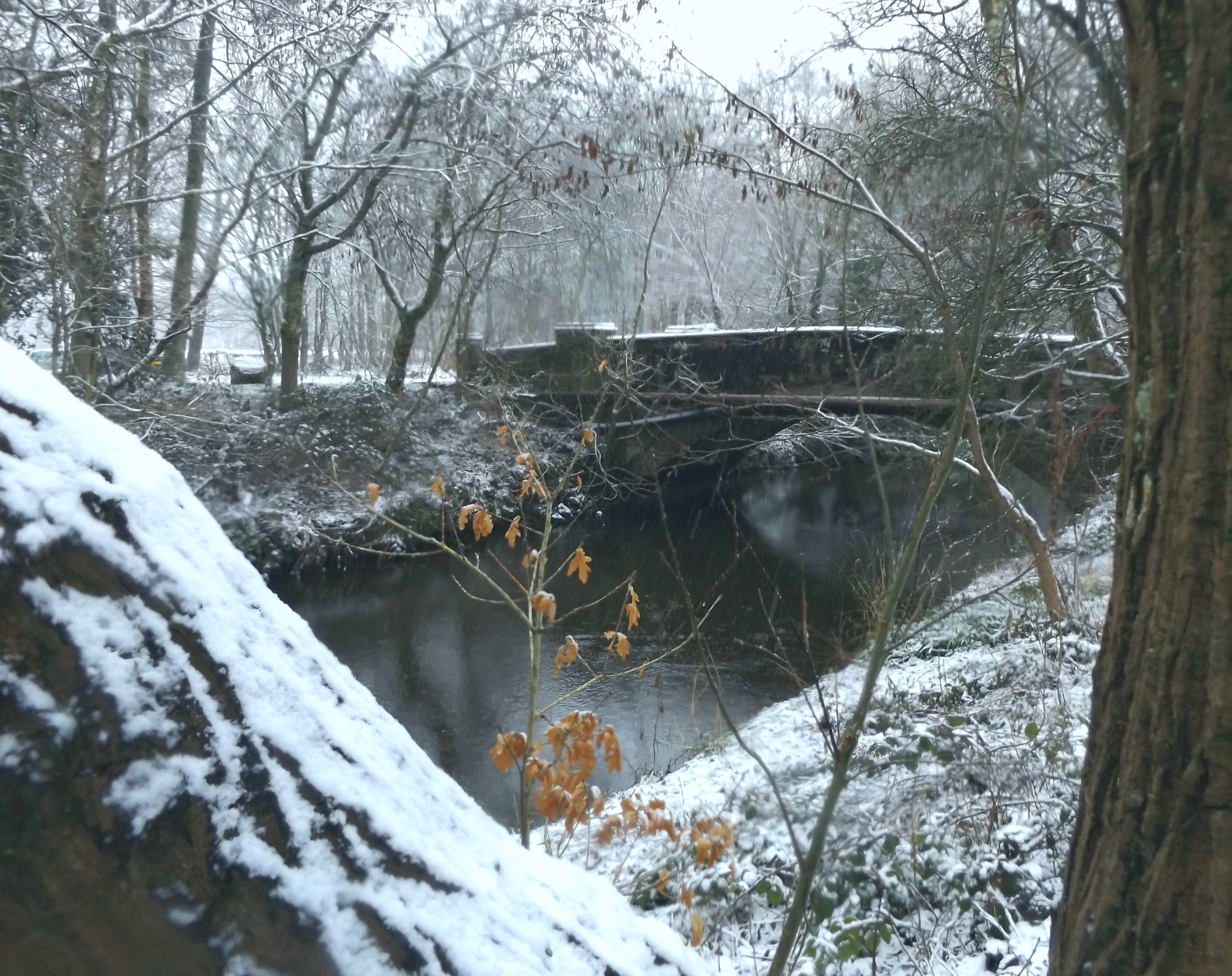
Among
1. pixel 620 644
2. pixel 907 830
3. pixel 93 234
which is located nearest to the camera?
pixel 620 644

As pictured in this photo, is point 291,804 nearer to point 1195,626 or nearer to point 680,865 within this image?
point 1195,626

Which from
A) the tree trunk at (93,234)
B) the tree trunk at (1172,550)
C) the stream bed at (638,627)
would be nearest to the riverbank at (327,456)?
the stream bed at (638,627)

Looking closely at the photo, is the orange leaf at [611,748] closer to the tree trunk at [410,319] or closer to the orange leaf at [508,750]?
the orange leaf at [508,750]

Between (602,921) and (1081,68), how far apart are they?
185cm

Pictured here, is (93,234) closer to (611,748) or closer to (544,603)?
(544,603)

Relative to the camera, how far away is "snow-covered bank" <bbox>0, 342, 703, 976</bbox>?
2.59ft

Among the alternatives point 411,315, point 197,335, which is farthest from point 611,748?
point 411,315

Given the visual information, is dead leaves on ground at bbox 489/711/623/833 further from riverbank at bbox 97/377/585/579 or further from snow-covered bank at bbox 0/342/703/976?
riverbank at bbox 97/377/585/579

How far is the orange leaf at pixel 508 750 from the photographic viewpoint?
3000mm

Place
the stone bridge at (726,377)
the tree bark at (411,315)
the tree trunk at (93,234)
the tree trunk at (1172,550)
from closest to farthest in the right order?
1. the tree trunk at (1172,550)
2. the stone bridge at (726,377)
3. the tree trunk at (93,234)
4. the tree bark at (411,315)

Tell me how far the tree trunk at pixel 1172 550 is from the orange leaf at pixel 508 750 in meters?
1.87

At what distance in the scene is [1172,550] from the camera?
1.31 meters

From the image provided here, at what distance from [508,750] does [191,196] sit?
8.18 meters

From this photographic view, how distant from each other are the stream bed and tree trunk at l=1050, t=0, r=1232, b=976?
436 centimetres
